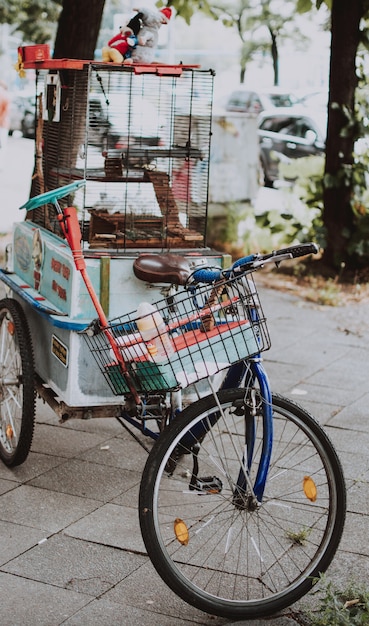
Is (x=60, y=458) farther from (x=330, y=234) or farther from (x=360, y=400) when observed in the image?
(x=330, y=234)

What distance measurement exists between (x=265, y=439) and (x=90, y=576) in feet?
2.87

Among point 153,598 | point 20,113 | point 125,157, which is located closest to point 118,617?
point 153,598

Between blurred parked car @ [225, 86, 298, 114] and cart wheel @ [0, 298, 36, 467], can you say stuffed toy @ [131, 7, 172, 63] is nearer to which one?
cart wheel @ [0, 298, 36, 467]

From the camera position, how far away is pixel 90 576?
352 centimetres

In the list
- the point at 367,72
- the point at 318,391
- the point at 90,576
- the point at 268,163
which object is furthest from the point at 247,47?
the point at 90,576

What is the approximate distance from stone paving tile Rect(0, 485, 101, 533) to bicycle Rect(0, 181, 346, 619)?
0.38 meters

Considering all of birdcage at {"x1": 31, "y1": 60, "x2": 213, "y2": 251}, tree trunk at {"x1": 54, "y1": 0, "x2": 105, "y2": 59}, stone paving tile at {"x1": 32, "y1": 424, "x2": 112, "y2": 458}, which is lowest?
stone paving tile at {"x1": 32, "y1": 424, "x2": 112, "y2": 458}

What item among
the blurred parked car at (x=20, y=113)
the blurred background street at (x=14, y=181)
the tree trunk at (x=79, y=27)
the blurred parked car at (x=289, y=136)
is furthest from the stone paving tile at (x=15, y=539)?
the blurred parked car at (x=20, y=113)

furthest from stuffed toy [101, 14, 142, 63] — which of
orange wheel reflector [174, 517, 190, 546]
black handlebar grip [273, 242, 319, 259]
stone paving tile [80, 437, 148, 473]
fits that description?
orange wheel reflector [174, 517, 190, 546]

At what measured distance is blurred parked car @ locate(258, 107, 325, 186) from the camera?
60.6 ft

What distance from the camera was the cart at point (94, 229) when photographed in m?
4.13

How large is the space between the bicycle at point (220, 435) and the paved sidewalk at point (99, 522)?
153mm

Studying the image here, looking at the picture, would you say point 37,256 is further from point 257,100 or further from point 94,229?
point 257,100

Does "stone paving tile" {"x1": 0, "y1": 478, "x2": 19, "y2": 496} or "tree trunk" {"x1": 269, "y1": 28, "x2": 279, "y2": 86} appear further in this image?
"tree trunk" {"x1": 269, "y1": 28, "x2": 279, "y2": 86}
